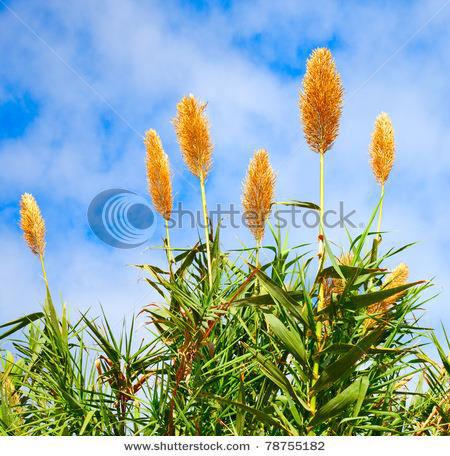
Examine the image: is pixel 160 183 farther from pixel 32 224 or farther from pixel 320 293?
pixel 320 293

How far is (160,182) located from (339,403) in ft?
6.40

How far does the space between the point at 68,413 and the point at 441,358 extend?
2387 mm

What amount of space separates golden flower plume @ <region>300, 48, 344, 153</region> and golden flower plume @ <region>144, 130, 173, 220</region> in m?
1.16

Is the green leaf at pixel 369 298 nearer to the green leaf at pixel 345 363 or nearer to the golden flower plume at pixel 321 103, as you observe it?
the green leaf at pixel 345 363

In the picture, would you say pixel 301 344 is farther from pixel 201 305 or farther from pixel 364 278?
pixel 201 305

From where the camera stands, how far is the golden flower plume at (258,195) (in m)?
3.82

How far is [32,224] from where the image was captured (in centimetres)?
443

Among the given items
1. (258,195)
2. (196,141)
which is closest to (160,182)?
(196,141)

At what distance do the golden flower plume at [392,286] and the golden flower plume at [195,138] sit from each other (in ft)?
4.50

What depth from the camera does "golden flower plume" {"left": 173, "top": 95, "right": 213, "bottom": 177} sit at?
4.11 metres

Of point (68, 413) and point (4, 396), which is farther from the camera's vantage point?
point (4, 396)

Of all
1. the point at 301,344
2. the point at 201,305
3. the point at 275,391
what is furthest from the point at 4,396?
the point at 301,344

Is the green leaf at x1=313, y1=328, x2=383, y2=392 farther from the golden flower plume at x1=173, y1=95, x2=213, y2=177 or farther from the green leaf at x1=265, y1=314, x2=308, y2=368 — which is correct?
the golden flower plume at x1=173, y1=95, x2=213, y2=177

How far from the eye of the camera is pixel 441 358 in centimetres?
400
